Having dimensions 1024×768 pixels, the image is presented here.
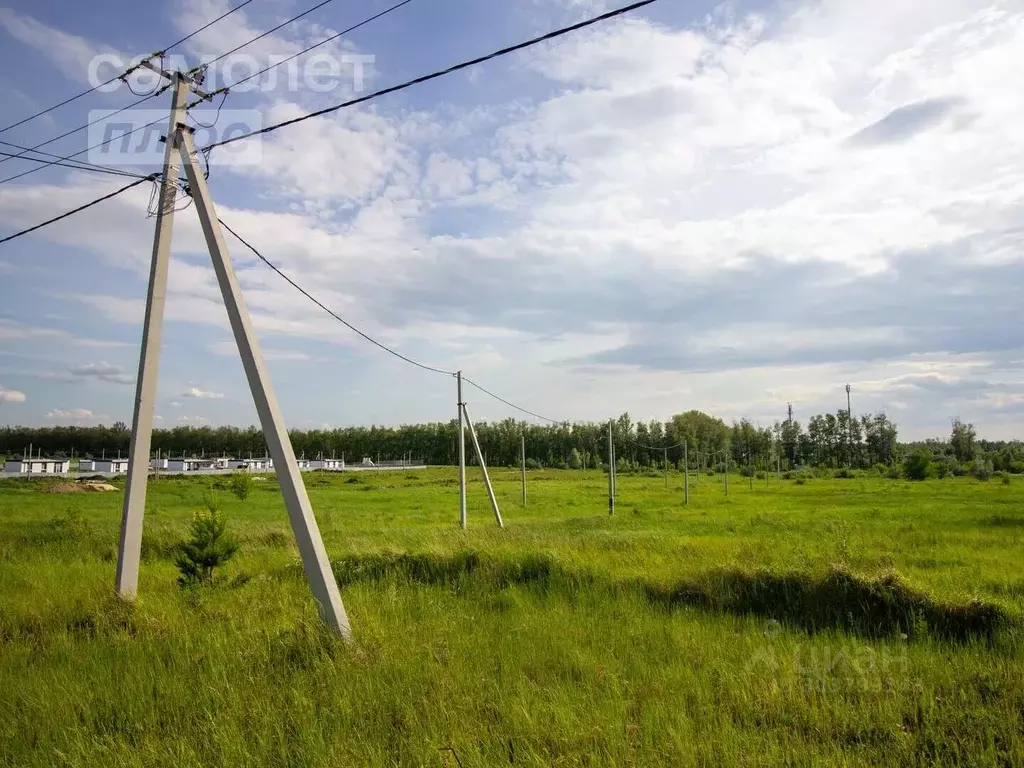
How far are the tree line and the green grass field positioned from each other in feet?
183

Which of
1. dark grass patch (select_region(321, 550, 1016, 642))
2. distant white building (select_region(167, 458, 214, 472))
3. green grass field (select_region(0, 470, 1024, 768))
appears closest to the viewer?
green grass field (select_region(0, 470, 1024, 768))

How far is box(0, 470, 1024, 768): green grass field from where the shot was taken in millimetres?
4848

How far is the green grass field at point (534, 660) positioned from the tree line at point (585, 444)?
5584 centimetres

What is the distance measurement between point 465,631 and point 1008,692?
5394mm

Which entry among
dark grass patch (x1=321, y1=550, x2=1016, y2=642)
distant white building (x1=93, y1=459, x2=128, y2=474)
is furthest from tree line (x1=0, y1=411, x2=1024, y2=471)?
dark grass patch (x1=321, y1=550, x2=1016, y2=642)

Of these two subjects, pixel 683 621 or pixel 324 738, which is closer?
pixel 324 738

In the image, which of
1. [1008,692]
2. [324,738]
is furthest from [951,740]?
[324,738]

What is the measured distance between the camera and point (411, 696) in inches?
223

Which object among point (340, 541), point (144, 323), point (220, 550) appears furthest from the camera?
point (340, 541)

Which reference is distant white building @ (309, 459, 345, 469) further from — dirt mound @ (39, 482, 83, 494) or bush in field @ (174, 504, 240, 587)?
bush in field @ (174, 504, 240, 587)

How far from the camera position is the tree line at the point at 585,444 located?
8056 centimetres

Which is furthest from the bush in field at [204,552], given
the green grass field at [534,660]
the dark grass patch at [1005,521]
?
the dark grass patch at [1005,521]

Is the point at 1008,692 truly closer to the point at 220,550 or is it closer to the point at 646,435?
the point at 220,550

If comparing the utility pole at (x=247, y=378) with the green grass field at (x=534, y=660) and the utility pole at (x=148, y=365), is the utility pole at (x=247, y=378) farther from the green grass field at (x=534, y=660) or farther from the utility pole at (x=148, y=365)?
the green grass field at (x=534, y=660)
